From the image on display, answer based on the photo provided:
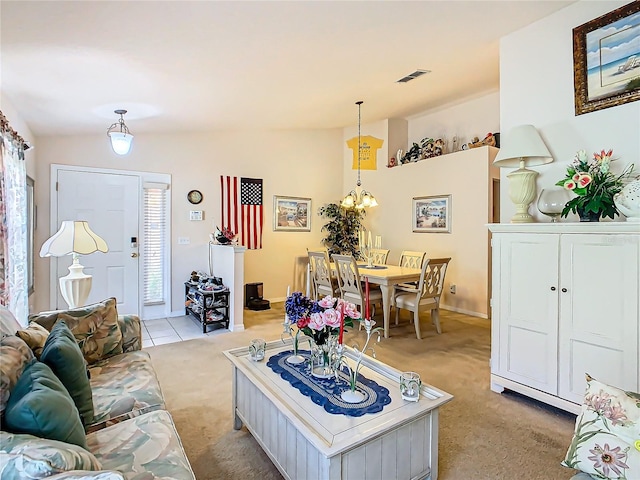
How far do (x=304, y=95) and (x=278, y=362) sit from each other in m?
3.20

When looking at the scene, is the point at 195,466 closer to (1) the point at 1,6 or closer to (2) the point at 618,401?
(2) the point at 618,401

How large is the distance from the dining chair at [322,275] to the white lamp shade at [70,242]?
8.85 ft

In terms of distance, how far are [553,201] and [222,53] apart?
9.09ft

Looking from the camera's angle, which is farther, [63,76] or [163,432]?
[63,76]

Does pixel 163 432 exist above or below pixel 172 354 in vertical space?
above

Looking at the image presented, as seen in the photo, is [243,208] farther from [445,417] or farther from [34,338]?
[445,417]

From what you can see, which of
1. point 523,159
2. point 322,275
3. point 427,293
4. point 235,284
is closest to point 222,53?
point 523,159

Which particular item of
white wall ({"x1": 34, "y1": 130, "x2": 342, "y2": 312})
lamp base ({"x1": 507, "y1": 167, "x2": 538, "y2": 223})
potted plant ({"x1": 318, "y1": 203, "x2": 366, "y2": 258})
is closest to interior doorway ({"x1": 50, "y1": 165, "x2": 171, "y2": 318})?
white wall ({"x1": 34, "y1": 130, "x2": 342, "y2": 312})

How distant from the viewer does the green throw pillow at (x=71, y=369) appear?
1.48 m

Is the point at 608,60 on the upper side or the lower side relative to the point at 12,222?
upper

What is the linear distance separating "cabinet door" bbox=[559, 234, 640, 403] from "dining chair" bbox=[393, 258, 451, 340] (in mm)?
1703

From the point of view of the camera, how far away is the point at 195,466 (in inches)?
75.5

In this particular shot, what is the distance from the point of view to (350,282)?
4.48 m

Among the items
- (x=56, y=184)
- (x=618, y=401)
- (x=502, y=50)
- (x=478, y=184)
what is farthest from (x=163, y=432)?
(x=478, y=184)
